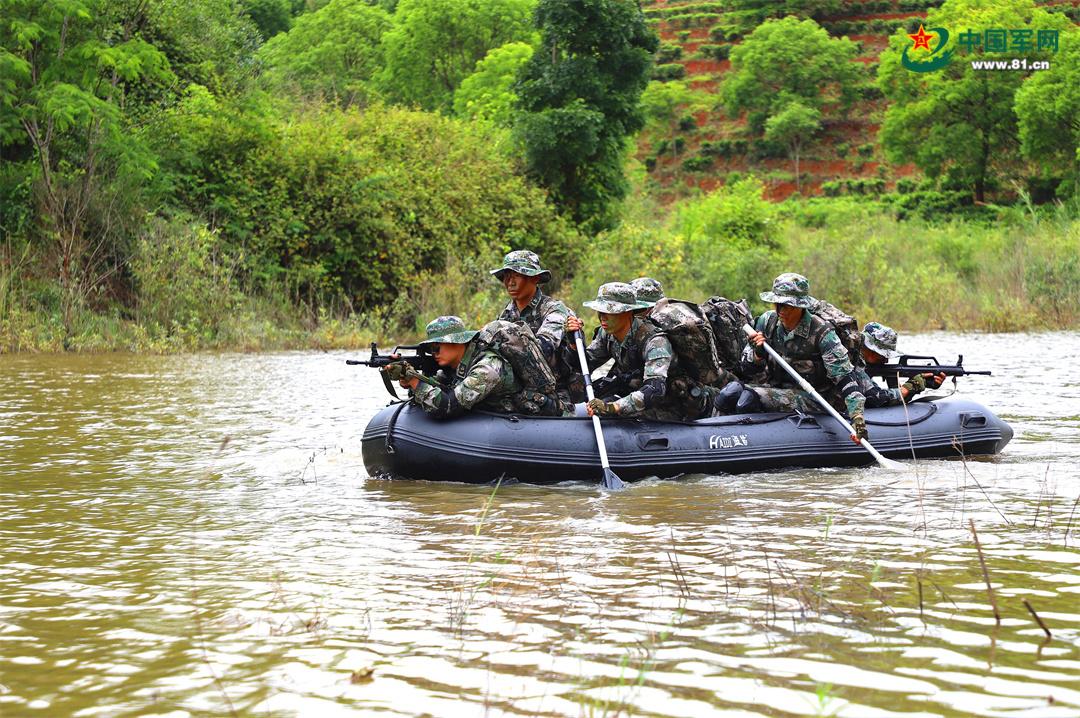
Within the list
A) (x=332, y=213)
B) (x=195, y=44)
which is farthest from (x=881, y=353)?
(x=195, y=44)

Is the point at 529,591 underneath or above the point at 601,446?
above

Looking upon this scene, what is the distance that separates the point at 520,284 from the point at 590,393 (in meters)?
1.26

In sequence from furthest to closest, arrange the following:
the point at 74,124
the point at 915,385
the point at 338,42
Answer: the point at 338,42, the point at 74,124, the point at 915,385

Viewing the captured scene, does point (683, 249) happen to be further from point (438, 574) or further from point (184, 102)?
point (438, 574)

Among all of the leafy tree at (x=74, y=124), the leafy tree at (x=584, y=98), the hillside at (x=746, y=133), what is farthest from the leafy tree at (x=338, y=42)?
the leafy tree at (x=74, y=124)

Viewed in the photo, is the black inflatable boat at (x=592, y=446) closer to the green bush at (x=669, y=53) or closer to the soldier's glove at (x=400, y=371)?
the soldier's glove at (x=400, y=371)

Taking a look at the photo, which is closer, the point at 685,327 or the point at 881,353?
the point at 685,327

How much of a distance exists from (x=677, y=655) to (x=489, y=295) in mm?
18364

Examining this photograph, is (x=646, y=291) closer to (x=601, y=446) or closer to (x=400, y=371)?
(x=601, y=446)

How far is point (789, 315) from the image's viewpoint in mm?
10008

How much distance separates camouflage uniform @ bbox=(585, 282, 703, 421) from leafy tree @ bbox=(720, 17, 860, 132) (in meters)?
58.3

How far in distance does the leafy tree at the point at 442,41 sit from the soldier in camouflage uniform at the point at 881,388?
46322 millimetres

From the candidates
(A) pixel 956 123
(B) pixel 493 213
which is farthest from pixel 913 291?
(A) pixel 956 123

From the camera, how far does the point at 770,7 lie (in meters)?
75.5
